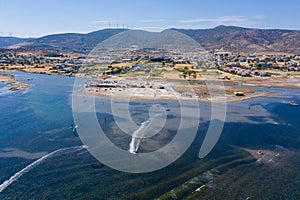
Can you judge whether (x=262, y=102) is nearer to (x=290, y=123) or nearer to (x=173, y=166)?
(x=290, y=123)

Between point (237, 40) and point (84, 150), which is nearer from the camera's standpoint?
point (84, 150)

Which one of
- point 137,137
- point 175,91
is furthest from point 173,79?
point 137,137

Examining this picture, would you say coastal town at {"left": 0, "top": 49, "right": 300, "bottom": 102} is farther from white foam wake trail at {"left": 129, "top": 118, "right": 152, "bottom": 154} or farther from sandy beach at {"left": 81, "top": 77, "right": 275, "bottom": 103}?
white foam wake trail at {"left": 129, "top": 118, "right": 152, "bottom": 154}

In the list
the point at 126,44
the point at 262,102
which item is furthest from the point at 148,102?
the point at 126,44

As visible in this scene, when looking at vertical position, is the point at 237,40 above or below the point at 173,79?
above

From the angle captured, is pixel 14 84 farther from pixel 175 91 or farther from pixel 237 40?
pixel 237 40

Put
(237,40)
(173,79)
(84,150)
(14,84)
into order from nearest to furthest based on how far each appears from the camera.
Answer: (84,150), (14,84), (173,79), (237,40)

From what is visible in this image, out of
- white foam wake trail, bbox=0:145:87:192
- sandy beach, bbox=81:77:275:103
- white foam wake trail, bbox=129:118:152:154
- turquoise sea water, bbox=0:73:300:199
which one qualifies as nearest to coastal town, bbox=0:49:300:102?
sandy beach, bbox=81:77:275:103

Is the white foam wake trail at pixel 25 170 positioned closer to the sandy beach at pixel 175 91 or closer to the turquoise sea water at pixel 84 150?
the turquoise sea water at pixel 84 150
